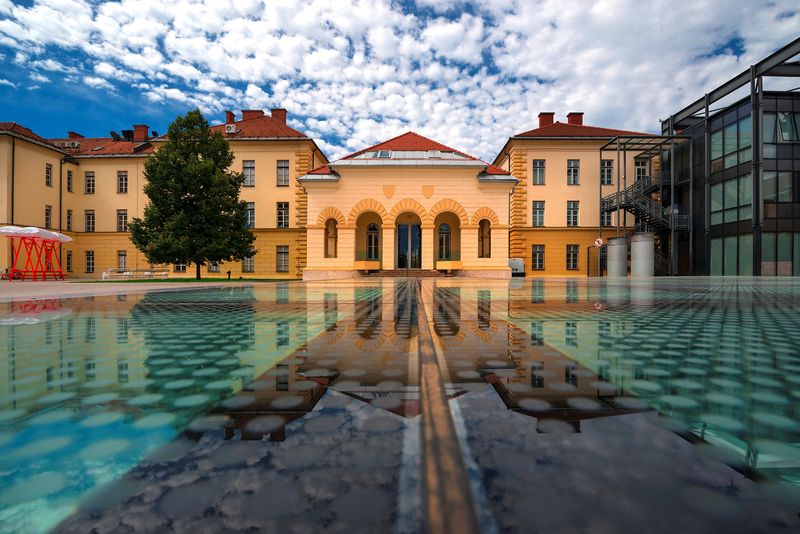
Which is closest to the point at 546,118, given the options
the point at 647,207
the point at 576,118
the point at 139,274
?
the point at 576,118

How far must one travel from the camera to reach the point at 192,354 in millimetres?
2764

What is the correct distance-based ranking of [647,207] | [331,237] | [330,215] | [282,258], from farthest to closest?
[282,258], [331,237], [647,207], [330,215]

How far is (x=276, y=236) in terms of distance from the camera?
1212 inches

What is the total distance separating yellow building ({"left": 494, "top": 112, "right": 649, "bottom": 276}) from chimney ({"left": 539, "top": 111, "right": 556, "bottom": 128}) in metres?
2.90

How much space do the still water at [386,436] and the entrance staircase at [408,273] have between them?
68.7 feet

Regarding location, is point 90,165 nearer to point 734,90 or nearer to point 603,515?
point 603,515

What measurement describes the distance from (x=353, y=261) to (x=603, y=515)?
948 inches

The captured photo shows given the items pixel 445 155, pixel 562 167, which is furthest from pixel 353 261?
pixel 562 167

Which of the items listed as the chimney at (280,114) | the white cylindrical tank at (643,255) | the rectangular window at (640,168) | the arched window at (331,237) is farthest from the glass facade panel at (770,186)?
the chimney at (280,114)

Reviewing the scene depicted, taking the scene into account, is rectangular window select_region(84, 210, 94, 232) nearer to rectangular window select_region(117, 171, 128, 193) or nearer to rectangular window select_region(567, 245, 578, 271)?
rectangular window select_region(117, 171, 128, 193)

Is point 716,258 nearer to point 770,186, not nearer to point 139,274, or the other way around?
point 770,186

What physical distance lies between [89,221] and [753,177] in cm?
4684

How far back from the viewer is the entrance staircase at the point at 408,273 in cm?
2398

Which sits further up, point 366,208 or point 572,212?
point 572,212
